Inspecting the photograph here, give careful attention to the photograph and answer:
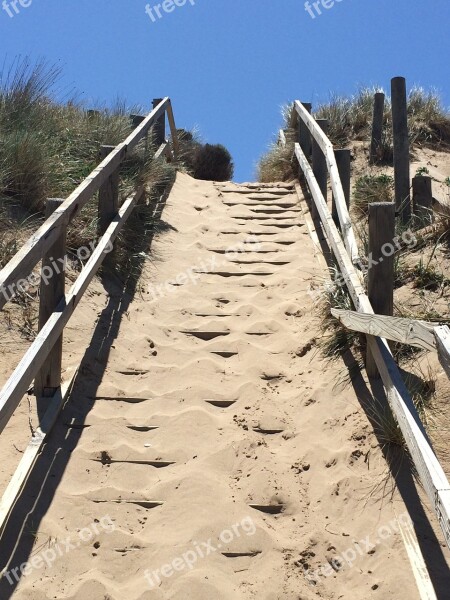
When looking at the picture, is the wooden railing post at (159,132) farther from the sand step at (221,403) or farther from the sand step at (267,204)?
the sand step at (221,403)

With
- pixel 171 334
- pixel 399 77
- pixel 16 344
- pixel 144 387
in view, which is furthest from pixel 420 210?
pixel 16 344

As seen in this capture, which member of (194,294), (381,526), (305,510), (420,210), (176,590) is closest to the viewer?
(176,590)

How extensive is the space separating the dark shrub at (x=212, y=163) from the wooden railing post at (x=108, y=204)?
24.8 ft

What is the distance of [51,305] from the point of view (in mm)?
4934

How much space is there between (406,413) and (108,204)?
11.5 ft

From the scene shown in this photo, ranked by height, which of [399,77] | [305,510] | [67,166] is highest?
[399,77]

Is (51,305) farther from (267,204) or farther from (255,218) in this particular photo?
(267,204)

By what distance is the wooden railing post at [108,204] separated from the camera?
21.8ft

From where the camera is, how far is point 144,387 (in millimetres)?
5320

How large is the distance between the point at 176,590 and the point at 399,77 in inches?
215

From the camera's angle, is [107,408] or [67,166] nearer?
[107,408]

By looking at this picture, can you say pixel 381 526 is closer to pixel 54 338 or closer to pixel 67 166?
pixel 54 338

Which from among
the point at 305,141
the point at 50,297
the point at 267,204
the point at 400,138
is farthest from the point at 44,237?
the point at 305,141

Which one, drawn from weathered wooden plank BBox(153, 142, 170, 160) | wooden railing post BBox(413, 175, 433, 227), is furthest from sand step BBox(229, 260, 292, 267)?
weathered wooden plank BBox(153, 142, 170, 160)
